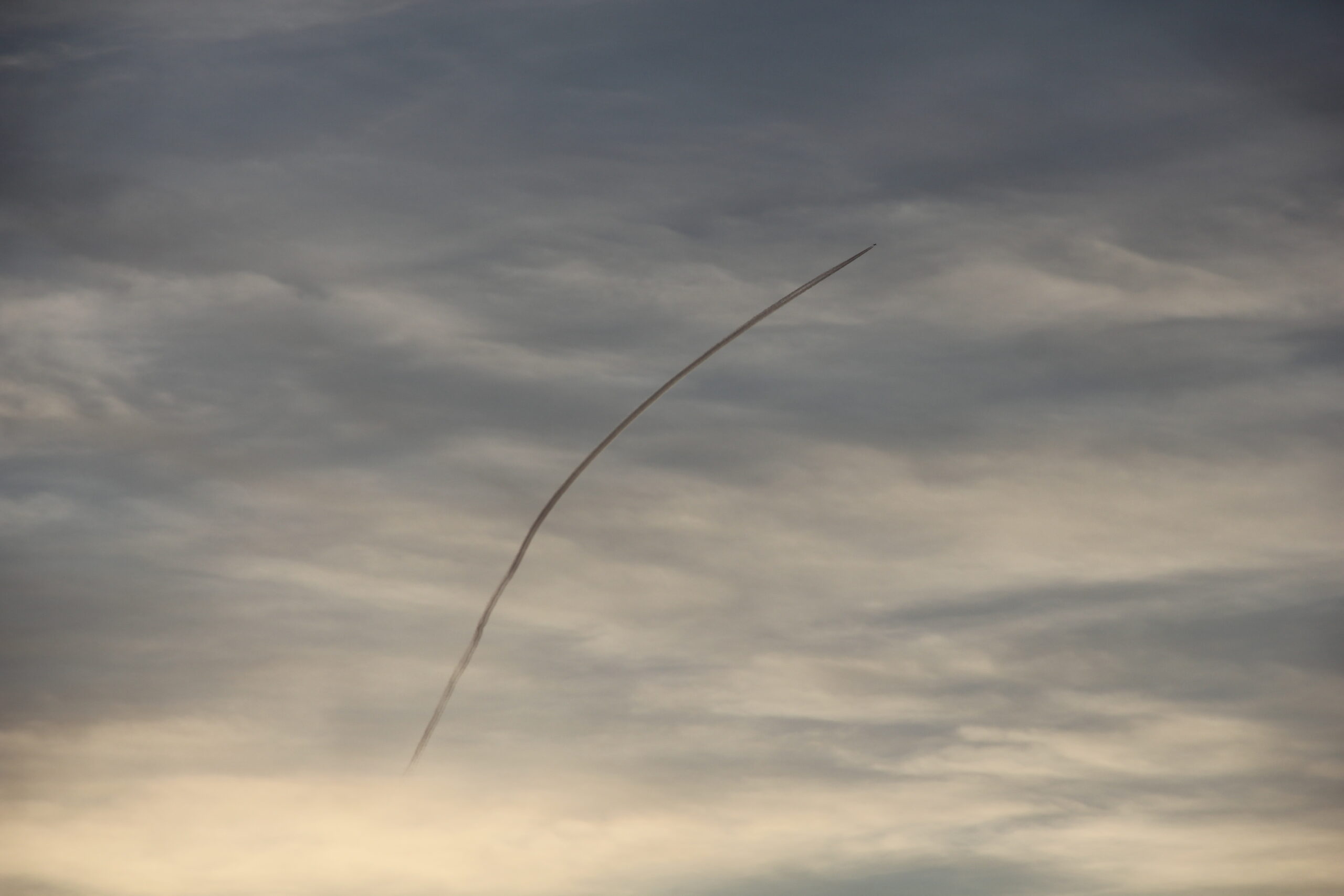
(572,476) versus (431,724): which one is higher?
(572,476)

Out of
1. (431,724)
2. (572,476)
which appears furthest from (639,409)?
(431,724)

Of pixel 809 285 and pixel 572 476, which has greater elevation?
pixel 809 285

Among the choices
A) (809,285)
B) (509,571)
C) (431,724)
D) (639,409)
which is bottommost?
(431,724)

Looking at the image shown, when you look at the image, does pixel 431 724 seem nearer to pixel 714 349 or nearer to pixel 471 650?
pixel 471 650

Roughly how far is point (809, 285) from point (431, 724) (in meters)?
7.73

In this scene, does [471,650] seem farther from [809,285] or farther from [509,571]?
[809,285]

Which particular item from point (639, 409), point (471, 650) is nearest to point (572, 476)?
point (639, 409)

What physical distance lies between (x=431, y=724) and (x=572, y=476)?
3978 millimetres

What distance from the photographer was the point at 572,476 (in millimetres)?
22500

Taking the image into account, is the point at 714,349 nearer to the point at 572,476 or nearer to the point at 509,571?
the point at 572,476

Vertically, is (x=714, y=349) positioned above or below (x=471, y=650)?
above

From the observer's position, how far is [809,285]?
22438 mm

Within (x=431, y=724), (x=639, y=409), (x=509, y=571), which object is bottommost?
(x=431, y=724)

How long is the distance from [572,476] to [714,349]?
247 centimetres
